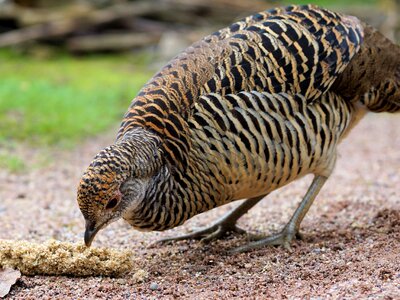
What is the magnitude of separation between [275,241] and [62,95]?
760 cm

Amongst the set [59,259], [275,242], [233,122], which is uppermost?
[233,122]

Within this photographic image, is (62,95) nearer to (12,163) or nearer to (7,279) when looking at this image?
(12,163)

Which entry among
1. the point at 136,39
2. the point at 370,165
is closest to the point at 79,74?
the point at 136,39

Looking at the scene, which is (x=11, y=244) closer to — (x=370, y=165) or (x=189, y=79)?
(x=189, y=79)

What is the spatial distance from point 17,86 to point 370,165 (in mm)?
6872

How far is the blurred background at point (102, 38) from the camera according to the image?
44.7ft

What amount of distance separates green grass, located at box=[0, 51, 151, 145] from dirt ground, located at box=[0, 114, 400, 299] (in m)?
1.55

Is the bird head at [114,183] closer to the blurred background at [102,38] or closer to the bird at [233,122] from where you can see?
the bird at [233,122]

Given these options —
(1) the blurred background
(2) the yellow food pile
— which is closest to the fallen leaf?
(2) the yellow food pile

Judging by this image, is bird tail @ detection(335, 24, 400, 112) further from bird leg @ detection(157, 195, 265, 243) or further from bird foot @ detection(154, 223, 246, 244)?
bird foot @ detection(154, 223, 246, 244)

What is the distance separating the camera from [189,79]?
5086mm

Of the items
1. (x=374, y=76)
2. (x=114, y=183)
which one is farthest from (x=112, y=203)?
(x=374, y=76)

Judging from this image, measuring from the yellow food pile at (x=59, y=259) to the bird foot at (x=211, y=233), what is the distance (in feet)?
3.50

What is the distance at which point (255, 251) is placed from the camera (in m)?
5.54
